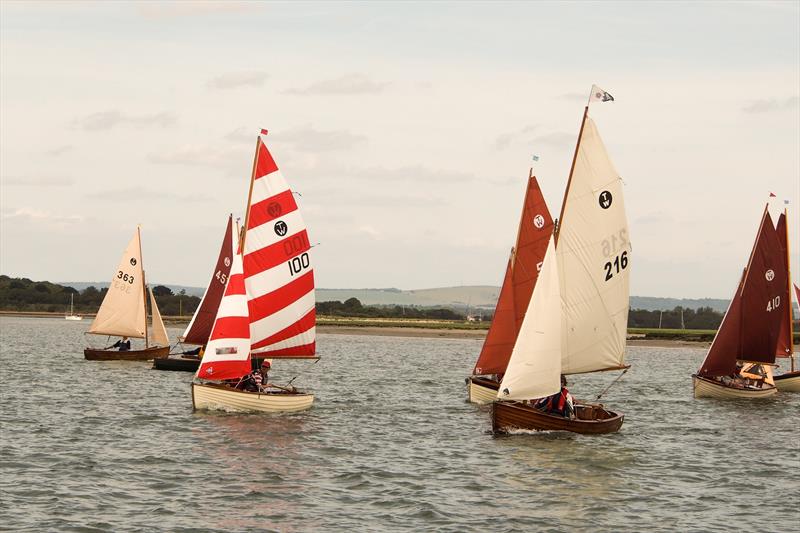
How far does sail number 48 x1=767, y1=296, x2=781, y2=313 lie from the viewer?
59.3m

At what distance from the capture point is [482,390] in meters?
50.8

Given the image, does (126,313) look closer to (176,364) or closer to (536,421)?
(176,364)

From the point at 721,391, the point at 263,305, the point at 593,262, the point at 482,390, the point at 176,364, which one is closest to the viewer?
the point at 593,262

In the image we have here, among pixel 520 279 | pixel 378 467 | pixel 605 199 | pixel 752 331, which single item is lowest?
pixel 378 467

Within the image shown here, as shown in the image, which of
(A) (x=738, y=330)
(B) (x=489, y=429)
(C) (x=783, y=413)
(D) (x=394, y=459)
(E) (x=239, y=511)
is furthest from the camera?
(A) (x=738, y=330)

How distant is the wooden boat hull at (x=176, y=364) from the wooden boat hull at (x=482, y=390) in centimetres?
2378

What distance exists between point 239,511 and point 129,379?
3773cm

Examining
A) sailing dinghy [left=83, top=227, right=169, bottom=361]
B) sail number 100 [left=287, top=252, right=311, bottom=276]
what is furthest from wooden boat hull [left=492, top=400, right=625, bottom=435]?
sailing dinghy [left=83, top=227, right=169, bottom=361]

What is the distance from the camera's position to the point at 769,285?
59.3m

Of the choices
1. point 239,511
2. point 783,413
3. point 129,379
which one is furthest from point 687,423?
point 129,379

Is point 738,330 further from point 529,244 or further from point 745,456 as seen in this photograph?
point 745,456

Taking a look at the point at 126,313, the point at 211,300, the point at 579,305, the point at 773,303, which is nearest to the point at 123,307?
the point at 126,313

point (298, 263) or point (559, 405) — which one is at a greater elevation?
point (298, 263)

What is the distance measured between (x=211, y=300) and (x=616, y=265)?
32894 mm
